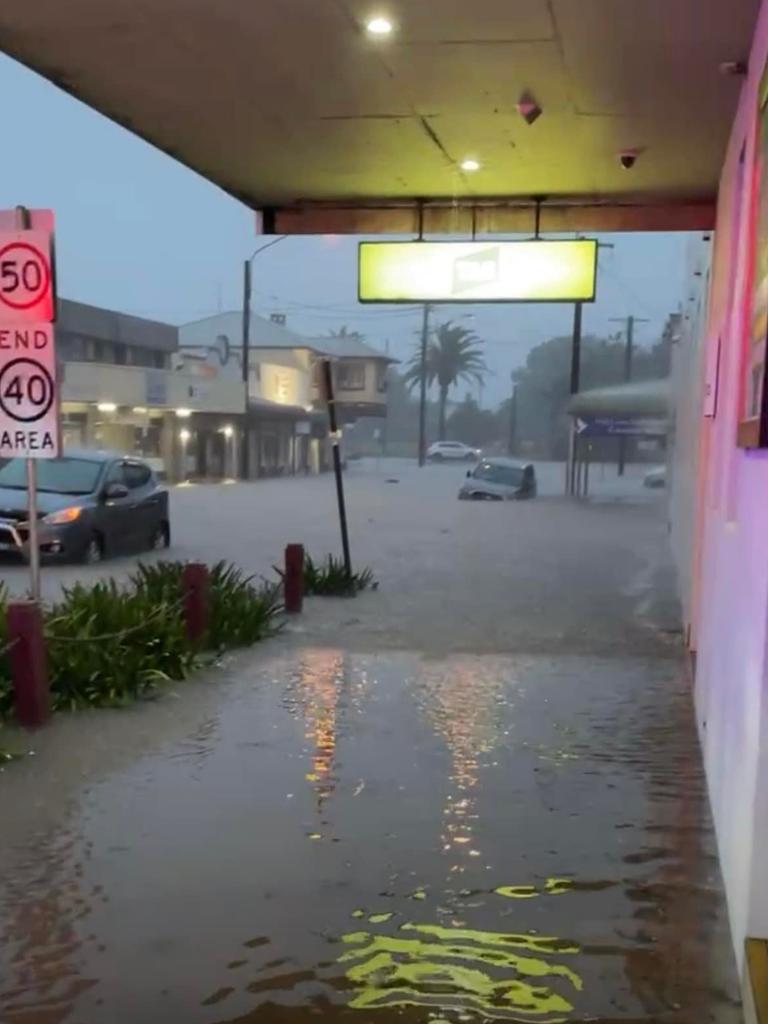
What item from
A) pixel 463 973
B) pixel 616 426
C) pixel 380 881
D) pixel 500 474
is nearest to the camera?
pixel 463 973

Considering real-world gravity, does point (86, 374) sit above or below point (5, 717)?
above

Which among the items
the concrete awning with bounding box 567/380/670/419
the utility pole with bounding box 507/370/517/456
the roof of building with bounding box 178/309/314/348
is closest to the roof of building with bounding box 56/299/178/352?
the roof of building with bounding box 178/309/314/348

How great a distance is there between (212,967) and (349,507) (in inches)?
1110

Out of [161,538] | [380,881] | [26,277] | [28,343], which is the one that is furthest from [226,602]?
[161,538]

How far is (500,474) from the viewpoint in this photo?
119 feet

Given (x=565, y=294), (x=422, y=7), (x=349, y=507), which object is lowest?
(x=349, y=507)

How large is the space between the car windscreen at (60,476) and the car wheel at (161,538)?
1.82m

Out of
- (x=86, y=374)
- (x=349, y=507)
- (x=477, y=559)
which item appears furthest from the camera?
(x=86, y=374)

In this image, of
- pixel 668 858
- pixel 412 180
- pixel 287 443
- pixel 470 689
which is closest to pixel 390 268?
pixel 412 180

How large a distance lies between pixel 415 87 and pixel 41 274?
2597 mm

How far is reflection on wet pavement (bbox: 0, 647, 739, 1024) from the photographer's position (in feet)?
12.1

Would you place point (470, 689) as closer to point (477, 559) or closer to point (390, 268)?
point (390, 268)

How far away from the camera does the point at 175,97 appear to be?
289 inches

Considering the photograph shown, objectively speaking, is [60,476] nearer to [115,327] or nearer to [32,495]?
[32,495]
